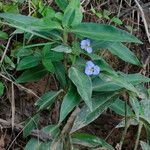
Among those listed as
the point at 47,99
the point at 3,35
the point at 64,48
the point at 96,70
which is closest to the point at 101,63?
the point at 96,70

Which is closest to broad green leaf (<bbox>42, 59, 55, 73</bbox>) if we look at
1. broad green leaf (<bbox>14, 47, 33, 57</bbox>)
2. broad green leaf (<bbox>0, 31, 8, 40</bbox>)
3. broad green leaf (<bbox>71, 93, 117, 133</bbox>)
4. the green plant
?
the green plant

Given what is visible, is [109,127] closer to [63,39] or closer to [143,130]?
[143,130]

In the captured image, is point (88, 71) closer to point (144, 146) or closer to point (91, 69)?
point (91, 69)

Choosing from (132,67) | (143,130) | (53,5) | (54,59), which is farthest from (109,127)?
(53,5)

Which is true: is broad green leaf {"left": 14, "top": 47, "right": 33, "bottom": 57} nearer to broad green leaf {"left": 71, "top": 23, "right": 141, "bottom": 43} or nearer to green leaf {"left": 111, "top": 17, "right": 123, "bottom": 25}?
broad green leaf {"left": 71, "top": 23, "right": 141, "bottom": 43}

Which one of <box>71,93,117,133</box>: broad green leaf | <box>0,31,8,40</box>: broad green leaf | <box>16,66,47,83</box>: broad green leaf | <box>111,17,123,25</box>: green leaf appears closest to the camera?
<box>71,93,117,133</box>: broad green leaf

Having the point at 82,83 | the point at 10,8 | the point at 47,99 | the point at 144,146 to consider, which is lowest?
the point at 144,146
